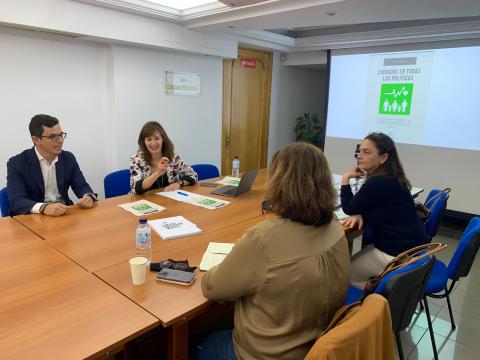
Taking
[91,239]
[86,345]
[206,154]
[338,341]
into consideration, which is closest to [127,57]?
[206,154]

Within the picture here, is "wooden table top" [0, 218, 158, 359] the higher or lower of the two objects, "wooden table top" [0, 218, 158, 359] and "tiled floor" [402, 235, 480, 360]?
the higher

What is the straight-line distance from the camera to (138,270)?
4.53 feet

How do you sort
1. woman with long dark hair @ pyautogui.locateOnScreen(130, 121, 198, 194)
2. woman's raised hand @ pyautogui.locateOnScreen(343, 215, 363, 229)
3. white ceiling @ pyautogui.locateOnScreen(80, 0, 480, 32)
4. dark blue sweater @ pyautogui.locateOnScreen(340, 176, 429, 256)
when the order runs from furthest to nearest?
white ceiling @ pyautogui.locateOnScreen(80, 0, 480, 32) → woman with long dark hair @ pyautogui.locateOnScreen(130, 121, 198, 194) → woman's raised hand @ pyautogui.locateOnScreen(343, 215, 363, 229) → dark blue sweater @ pyautogui.locateOnScreen(340, 176, 429, 256)

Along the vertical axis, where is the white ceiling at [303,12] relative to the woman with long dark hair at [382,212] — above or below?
above

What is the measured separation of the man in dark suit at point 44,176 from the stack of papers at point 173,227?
1.97 feet

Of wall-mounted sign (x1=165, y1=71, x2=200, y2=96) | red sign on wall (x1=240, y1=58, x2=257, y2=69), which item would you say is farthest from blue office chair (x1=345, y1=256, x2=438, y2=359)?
red sign on wall (x1=240, y1=58, x2=257, y2=69)

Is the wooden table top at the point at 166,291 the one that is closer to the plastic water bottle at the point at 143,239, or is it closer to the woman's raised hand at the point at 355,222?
the plastic water bottle at the point at 143,239

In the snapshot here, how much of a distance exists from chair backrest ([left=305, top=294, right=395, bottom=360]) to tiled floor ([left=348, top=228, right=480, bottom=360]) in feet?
4.23

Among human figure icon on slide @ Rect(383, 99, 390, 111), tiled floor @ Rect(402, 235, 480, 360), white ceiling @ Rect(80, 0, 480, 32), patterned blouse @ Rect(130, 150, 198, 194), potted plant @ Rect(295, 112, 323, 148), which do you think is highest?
white ceiling @ Rect(80, 0, 480, 32)

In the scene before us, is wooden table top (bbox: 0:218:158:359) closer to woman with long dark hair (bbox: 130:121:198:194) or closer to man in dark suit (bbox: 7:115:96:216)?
man in dark suit (bbox: 7:115:96:216)

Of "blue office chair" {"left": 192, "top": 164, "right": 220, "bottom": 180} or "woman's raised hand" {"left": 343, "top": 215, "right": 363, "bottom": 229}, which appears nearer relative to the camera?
"woman's raised hand" {"left": 343, "top": 215, "right": 363, "bottom": 229}

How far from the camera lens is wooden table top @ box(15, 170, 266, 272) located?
1.66m

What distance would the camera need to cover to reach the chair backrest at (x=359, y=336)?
3.08 ft

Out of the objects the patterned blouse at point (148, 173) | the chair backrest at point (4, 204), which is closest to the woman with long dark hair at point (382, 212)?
the patterned blouse at point (148, 173)
